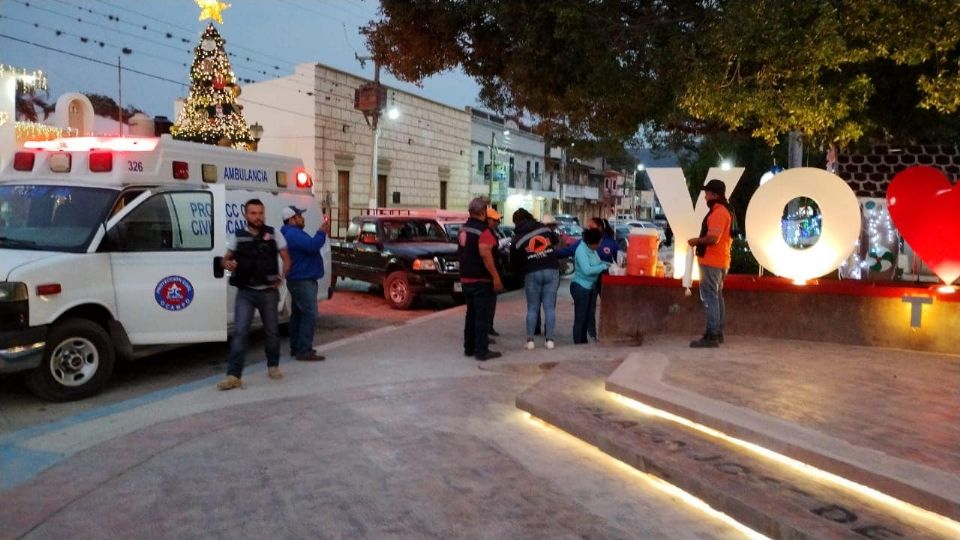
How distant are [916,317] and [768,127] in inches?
107

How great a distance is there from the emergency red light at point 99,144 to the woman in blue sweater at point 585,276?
489 cm

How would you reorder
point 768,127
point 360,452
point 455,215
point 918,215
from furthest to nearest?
point 455,215
point 768,127
point 918,215
point 360,452

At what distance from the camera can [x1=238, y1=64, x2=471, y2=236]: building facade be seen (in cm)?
3394

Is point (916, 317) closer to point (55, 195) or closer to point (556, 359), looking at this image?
point (556, 359)

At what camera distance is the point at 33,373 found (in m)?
7.11

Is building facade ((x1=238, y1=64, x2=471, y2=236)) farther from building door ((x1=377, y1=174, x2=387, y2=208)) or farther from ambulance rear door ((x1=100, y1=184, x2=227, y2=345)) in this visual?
ambulance rear door ((x1=100, y1=184, x2=227, y2=345))

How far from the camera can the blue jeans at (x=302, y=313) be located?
8.79 meters

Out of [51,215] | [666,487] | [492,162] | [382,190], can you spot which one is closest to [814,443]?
[666,487]

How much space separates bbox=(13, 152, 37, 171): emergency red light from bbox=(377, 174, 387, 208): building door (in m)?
31.0

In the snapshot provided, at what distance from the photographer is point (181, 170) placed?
8.63 m

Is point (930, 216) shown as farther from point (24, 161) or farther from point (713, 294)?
point (24, 161)

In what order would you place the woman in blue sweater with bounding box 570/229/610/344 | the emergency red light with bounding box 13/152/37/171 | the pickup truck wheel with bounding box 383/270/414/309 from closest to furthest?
the emergency red light with bounding box 13/152/37/171, the woman in blue sweater with bounding box 570/229/610/344, the pickup truck wheel with bounding box 383/270/414/309

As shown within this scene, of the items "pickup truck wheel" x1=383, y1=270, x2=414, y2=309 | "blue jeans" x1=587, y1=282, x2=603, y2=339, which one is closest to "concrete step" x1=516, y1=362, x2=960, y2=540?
"blue jeans" x1=587, y1=282, x2=603, y2=339

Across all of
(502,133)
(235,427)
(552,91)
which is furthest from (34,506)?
(502,133)
